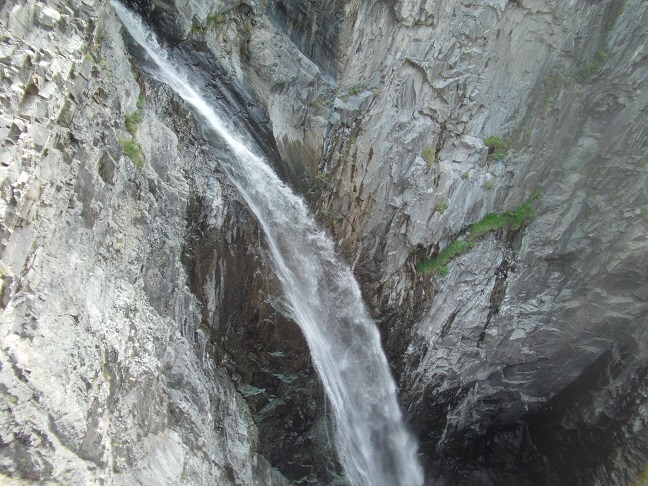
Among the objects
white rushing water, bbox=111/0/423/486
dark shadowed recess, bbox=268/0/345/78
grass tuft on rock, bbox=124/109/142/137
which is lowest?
white rushing water, bbox=111/0/423/486

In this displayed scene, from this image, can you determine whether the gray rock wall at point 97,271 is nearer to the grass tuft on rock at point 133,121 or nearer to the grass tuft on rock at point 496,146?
the grass tuft on rock at point 133,121

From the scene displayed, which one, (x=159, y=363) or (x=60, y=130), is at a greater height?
(x=60, y=130)

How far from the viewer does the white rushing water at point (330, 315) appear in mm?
8742

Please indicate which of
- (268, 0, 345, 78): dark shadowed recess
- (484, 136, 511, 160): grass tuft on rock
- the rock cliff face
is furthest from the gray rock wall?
(484, 136, 511, 160): grass tuft on rock

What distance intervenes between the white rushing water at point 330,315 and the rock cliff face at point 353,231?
0.38 m

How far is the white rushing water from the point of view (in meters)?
8.74

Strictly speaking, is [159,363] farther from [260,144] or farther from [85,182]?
[260,144]

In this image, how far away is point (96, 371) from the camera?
17.5 feet

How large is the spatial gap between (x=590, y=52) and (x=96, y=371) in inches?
447

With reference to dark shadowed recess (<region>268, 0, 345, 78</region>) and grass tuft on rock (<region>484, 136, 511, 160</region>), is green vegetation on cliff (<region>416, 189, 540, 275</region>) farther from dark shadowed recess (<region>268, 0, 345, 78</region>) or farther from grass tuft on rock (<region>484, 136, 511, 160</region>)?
dark shadowed recess (<region>268, 0, 345, 78</region>)

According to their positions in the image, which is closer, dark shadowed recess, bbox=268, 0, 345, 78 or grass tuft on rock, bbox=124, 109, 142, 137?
grass tuft on rock, bbox=124, 109, 142, 137

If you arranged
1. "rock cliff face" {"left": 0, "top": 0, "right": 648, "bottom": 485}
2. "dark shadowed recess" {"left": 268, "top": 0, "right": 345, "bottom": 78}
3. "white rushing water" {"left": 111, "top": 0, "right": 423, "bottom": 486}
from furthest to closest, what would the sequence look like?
"white rushing water" {"left": 111, "top": 0, "right": 423, "bottom": 486} → "dark shadowed recess" {"left": 268, "top": 0, "right": 345, "bottom": 78} → "rock cliff face" {"left": 0, "top": 0, "right": 648, "bottom": 485}

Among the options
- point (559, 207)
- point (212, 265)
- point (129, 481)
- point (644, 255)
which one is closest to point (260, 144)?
point (212, 265)

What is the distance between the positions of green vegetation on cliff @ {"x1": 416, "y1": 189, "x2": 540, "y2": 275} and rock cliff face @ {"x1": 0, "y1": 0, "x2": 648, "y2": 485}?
0.16 meters
